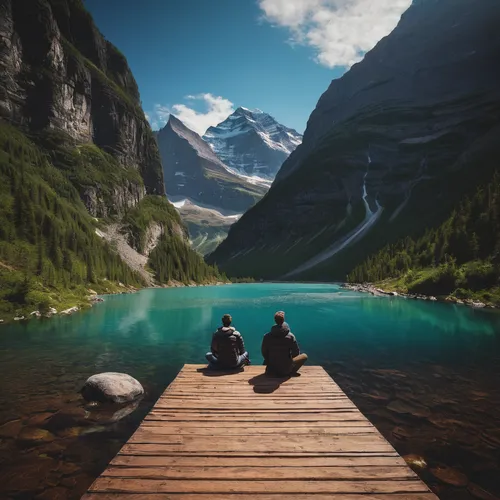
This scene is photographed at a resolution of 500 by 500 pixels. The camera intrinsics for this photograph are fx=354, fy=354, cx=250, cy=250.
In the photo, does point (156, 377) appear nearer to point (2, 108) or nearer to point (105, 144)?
point (2, 108)

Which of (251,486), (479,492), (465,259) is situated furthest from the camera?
(465,259)

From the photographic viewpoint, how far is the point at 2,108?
142000mm

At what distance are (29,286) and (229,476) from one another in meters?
51.1

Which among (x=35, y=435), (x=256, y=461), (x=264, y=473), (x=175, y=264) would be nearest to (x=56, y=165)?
(x=175, y=264)

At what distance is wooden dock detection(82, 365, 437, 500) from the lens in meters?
6.52

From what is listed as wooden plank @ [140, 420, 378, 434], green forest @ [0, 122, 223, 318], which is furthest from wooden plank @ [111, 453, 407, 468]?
green forest @ [0, 122, 223, 318]

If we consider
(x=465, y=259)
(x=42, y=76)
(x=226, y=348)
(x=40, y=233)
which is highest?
(x=42, y=76)

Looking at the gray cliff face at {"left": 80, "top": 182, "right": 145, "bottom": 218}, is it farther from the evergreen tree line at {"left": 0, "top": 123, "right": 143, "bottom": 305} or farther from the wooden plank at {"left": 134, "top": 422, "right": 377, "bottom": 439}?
the wooden plank at {"left": 134, "top": 422, "right": 377, "bottom": 439}

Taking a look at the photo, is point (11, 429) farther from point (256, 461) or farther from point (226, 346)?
point (256, 461)

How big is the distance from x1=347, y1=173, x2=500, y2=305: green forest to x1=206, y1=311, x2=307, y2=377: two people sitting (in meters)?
54.1

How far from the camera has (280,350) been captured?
14812mm

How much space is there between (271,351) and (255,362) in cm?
952

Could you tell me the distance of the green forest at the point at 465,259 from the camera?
6212 centimetres

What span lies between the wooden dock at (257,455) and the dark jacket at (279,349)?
2.58 m
